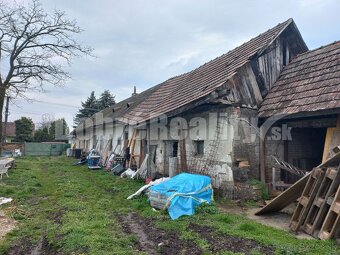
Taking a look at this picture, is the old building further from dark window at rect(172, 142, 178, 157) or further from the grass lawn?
dark window at rect(172, 142, 178, 157)

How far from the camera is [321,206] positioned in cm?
530

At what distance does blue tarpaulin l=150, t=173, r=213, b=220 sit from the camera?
22.0ft

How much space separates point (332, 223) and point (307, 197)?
0.78m

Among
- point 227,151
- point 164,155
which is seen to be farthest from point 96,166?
point 227,151

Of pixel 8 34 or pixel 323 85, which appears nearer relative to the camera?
pixel 323 85

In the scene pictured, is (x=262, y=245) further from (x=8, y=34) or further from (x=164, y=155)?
(x=8, y=34)

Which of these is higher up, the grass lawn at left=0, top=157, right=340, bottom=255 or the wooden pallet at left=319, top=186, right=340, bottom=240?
the wooden pallet at left=319, top=186, right=340, bottom=240

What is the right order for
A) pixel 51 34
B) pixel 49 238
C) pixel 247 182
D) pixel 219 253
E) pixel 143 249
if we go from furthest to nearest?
pixel 51 34 < pixel 247 182 < pixel 49 238 < pixel 143 249 < pixel 219 253

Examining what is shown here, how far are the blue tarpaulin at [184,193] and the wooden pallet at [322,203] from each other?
8.28 ft

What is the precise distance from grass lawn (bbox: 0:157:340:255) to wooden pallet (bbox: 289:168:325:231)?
46cm

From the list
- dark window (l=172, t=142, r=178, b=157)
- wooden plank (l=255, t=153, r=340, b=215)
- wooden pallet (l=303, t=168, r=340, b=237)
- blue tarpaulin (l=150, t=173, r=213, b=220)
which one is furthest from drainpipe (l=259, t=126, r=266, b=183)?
dark window (l=172, t=142, r=178, b=157)

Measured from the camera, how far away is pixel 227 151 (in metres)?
8.76

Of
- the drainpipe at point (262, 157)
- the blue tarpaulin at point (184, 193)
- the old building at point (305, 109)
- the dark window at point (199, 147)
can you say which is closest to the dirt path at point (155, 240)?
the blue tarpaulin at point (184, 193)

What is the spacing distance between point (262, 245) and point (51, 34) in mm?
19578
